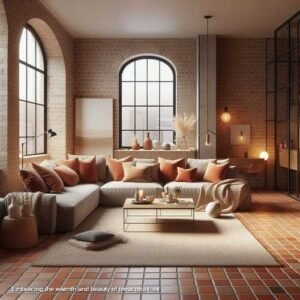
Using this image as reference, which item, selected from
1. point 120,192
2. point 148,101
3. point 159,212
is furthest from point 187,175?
point 148,101

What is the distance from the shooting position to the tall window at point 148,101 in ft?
33.6

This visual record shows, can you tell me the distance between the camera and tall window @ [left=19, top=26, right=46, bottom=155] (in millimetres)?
7879

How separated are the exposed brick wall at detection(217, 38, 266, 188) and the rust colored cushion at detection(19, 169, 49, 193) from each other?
5039mm

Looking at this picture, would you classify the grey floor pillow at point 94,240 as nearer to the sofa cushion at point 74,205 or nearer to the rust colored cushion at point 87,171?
the sofa cushion at point 74,205

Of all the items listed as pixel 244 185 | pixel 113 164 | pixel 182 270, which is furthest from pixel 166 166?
pixel 182 270

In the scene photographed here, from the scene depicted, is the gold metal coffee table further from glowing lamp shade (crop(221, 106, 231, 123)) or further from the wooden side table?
glowing lamp shade (crop(221, 106, 231, 123))

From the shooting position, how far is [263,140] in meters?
10.1

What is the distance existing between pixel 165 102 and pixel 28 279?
277 inches

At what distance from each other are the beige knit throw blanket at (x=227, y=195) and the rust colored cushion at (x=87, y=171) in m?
1.99

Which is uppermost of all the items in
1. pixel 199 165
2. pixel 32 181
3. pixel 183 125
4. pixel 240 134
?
pixel 183 125

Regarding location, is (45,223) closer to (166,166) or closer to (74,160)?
(74,160)

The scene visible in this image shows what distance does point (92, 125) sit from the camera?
9.97 metres

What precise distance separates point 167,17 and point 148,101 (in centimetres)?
240

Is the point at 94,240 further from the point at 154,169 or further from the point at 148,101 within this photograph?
the point at 148,101
